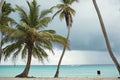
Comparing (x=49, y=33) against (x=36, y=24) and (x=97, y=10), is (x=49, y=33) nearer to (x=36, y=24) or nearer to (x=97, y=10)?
(x=36, y=24)

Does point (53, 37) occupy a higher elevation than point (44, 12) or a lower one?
lower

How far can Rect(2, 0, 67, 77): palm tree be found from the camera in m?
36.4

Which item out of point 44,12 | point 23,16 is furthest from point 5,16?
point 44,12

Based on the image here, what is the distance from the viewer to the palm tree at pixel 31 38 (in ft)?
120

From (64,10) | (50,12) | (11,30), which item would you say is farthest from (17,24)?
(64,10)

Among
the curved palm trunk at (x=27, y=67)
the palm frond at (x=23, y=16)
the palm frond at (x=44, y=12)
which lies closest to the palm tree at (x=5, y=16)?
the palm frond at (x=23, y=16)

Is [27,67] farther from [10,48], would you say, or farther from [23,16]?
[23,16]

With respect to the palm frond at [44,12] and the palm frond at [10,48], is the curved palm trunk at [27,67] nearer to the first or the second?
the palm frond at [10,48]

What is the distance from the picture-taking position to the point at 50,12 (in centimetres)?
3900

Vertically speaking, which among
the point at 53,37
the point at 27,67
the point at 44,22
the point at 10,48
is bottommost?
the point at 27,67

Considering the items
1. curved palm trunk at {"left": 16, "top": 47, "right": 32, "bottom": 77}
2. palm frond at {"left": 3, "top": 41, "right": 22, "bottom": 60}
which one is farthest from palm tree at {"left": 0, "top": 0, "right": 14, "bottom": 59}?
curved palm trunk at {"left": 16, "top": 47, "right": 32, "bottom": 77}

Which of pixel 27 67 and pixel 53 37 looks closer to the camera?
pixel 53 37

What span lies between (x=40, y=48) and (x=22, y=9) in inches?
182

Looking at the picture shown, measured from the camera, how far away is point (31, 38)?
121 ft
